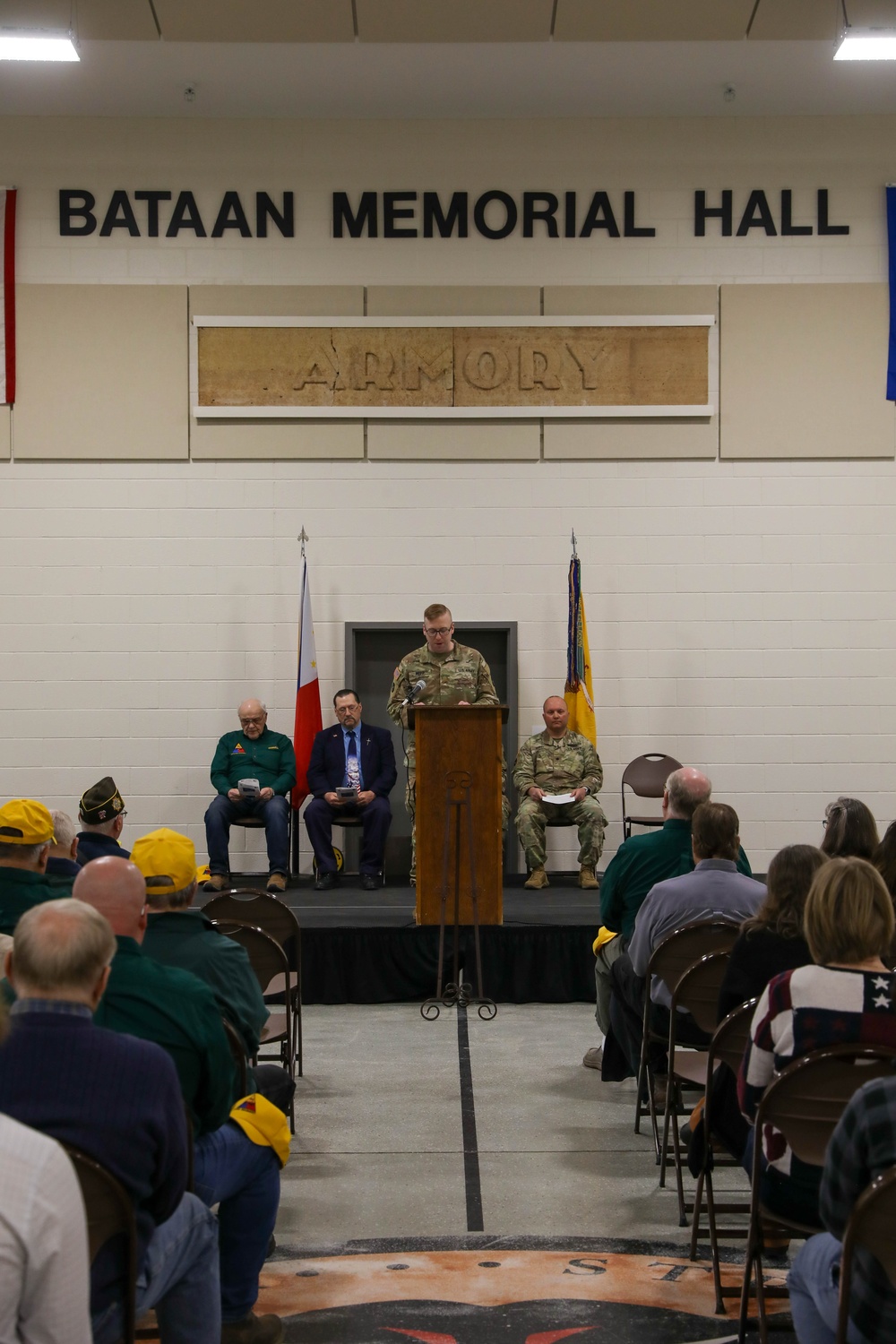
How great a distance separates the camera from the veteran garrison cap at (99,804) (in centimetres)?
517

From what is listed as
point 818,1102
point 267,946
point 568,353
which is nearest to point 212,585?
point 568,353

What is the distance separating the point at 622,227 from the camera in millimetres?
9031

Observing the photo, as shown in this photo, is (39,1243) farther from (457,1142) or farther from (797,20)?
(797,20)

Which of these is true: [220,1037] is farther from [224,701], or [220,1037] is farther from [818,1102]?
[224,701]

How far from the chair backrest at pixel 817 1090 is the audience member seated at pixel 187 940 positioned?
1182mm

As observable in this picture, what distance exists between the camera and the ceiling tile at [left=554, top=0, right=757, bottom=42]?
780cm

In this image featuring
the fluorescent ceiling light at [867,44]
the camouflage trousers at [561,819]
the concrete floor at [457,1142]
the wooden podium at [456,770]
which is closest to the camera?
the concrete floor at [457,1142]

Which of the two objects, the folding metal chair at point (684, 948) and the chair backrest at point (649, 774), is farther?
the chair backrest at point (649, 774)

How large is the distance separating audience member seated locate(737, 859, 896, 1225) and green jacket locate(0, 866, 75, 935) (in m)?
2.17

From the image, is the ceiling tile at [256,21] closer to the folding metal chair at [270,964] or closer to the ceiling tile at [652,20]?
the ceiling tile at [652,20]

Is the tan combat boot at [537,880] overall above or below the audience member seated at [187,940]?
below

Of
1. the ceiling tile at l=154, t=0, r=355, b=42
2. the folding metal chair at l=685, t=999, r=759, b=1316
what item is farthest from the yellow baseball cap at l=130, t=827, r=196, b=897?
the ceiling tile at l=154, t=0, r=355, b=42

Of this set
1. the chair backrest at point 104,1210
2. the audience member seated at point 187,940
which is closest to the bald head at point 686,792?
the audience member seated at point 187,940

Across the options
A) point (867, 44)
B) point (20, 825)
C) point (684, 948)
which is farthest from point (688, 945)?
point (867, 44)
